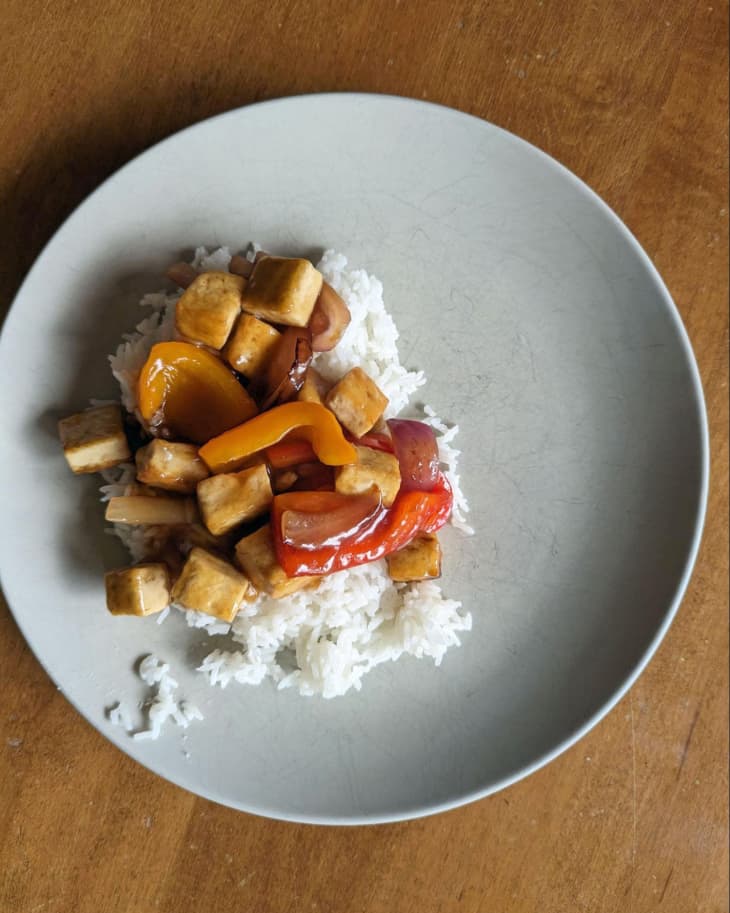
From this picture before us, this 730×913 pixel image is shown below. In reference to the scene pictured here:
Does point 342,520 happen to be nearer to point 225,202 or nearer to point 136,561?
point 136,561

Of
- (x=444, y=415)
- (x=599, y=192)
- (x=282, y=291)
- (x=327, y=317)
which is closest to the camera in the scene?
(x=282, y=291)

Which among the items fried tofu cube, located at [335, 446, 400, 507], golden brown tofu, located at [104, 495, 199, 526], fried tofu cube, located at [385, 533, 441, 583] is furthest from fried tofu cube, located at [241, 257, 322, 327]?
fried tofu cube, located at [385, 533, 441, 583]

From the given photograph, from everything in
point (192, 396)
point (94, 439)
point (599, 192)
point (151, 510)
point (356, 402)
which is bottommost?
point (151, 510)

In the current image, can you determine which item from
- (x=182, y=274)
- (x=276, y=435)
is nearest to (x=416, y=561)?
(x=276, y=435)

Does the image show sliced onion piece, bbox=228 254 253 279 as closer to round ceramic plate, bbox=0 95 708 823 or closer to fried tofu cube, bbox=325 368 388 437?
round ceramic plate, bbox=0 95 708 823

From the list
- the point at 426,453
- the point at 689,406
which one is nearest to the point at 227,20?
the point at 426,453

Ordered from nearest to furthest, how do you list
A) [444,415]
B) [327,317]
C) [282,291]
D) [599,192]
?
[282,291] < [327,317] < [444,415] < [599,192]

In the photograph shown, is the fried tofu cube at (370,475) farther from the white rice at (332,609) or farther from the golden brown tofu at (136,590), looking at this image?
the golden brown tofu at (136,590)

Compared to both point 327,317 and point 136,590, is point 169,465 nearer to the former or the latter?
point 136,590
